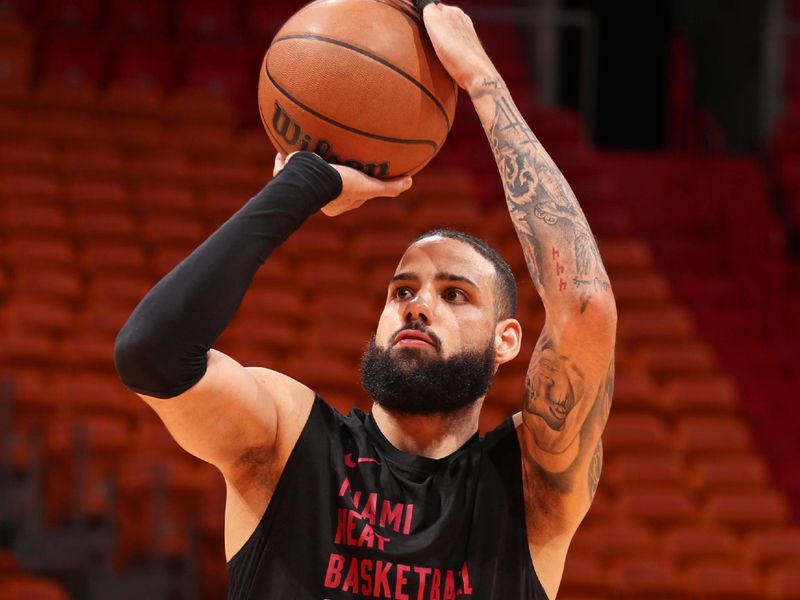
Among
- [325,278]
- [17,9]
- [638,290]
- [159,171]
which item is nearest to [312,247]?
[325,278]

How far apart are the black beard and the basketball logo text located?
1.11 feet

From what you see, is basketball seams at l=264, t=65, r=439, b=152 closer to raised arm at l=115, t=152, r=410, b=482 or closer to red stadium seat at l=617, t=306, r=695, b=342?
raised arm at l=115, t=152, r=410, b=482

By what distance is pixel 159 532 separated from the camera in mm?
5227

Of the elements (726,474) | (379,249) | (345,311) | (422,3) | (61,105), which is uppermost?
(61,105)

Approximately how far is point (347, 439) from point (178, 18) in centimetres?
740

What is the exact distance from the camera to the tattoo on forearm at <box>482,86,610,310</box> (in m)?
2.25

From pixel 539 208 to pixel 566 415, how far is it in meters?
0.39

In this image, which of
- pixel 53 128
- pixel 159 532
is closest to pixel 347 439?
pixel 159 532

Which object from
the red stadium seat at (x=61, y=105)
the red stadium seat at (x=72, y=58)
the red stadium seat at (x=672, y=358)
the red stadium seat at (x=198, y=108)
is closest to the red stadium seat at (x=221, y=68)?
the red stadium seat at (x=198, y=108)

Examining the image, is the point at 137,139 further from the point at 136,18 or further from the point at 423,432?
the point at 423,432

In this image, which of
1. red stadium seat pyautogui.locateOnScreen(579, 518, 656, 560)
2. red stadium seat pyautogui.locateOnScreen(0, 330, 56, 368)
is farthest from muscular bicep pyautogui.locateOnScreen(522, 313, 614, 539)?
red stadium seat pyautogui.locateOnScreen(0, 330, 56, 368)

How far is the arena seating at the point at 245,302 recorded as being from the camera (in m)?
5.34

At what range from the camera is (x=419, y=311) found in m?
2.27

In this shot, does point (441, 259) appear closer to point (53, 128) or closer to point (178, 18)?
point (53, 128)
